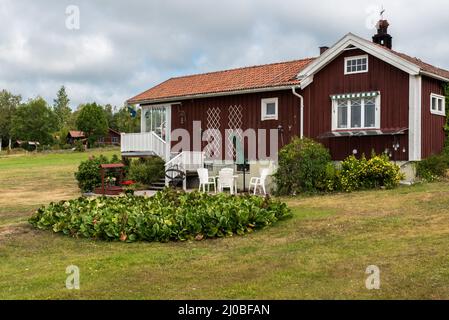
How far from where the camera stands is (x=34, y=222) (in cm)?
1118

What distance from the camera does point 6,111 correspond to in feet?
283

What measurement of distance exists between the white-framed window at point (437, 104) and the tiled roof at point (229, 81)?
490 cm

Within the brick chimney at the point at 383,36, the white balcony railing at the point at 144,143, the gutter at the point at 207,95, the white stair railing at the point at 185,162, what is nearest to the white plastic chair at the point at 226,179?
the white stair railing at the point at 185,162

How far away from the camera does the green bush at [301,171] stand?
16.9m

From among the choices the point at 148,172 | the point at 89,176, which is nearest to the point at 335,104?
the point at 148,172

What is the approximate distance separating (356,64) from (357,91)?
103cm

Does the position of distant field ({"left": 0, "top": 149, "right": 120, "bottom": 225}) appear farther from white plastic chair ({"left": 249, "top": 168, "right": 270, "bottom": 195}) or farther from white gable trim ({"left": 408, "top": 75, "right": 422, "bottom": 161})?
white gable trim ({"left": 408, "top": 75, "right": 422, "bottom": 161})

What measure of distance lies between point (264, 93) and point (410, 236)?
488 inches

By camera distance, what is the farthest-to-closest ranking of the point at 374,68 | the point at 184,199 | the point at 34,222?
the point at 374,68
the point at 184,199
the point at 34,222

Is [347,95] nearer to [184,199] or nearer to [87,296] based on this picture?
[184,199]

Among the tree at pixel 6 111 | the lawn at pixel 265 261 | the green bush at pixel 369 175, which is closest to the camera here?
the lawn at pixel 265 261

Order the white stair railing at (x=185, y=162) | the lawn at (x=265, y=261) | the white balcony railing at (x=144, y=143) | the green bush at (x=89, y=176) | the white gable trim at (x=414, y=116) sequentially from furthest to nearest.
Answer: the white balcony railing at (x=144, y=143) < the green bush at (x=89, y=176) < the white stair railing at (x=185, y=162) < the white gable trim at (x=414, y=116) < the lawn at (x=265, y=261)

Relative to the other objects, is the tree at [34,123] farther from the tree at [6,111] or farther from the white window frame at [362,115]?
the white window frame at [362,115]
